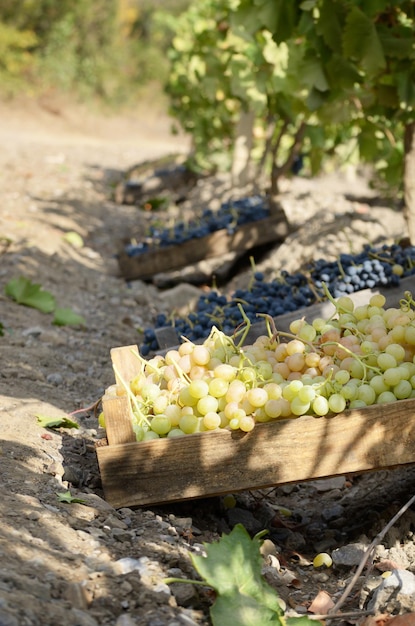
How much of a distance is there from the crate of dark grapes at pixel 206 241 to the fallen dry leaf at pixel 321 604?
15.5 feet

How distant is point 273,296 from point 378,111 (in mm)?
1467

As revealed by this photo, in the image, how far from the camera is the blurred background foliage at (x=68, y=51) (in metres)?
25.5

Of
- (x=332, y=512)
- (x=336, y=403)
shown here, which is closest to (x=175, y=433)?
(x=336, y=403)

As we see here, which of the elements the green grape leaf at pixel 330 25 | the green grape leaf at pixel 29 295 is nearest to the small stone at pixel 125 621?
the green grape leaf at pixel 330 25

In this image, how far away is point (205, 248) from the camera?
696 centimetres

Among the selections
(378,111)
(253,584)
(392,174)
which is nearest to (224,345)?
(253,584)

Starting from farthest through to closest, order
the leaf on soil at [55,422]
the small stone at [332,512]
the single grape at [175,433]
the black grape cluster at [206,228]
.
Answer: the black grape cluster at [206,228], the leaf on soil at [55,422], the small stone at [332,512], the single grape at [175,433]

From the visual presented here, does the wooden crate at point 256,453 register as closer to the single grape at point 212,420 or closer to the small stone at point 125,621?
the single grape at point 212,420

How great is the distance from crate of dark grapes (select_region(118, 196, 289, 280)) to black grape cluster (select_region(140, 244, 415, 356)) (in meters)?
2.23

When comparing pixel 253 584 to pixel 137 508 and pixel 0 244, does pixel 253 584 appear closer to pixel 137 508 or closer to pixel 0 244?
pixel 137 508

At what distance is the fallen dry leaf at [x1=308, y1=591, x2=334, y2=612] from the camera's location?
2.39 metres

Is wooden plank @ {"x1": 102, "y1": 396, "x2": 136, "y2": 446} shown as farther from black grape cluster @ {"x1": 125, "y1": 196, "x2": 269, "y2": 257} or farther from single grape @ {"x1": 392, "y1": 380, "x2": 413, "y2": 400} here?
black grape cluster @ {"x1": 125, "y1": 196, "x2": 269, "y2": 257}

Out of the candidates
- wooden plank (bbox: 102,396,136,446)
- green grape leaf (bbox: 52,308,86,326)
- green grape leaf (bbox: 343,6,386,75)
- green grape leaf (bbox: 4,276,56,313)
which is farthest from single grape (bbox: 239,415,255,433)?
green grape leaf (bbox: 4,276,56,313)

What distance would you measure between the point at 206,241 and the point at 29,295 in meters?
1.83
